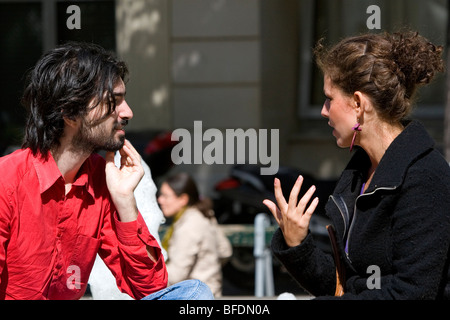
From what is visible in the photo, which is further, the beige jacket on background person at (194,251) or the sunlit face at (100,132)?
the beige jacket on background person at (194,251)

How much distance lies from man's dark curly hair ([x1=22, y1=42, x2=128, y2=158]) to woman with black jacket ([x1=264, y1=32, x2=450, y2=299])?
70 centimetres

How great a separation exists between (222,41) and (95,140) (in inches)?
230

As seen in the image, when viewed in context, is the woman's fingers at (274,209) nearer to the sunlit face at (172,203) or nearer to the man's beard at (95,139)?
the man's beard at (95,139)

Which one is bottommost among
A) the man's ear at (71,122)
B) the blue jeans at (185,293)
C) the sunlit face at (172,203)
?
the sunlit face at (172,203)

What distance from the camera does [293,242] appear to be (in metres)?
2.46

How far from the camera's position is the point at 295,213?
2414 millimetres

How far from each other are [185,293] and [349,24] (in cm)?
764

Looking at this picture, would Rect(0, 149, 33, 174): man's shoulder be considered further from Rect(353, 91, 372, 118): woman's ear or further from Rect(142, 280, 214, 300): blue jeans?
Rect(353, 91, 372, 118): woman's ear

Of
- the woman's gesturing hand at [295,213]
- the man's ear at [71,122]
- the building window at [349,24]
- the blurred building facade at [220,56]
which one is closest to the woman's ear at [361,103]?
the woman's gesturing hand at [295,213]

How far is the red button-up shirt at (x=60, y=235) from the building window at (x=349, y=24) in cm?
691

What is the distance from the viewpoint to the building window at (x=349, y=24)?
30.3ft

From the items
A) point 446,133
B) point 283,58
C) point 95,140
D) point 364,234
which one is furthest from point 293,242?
point 283,58
